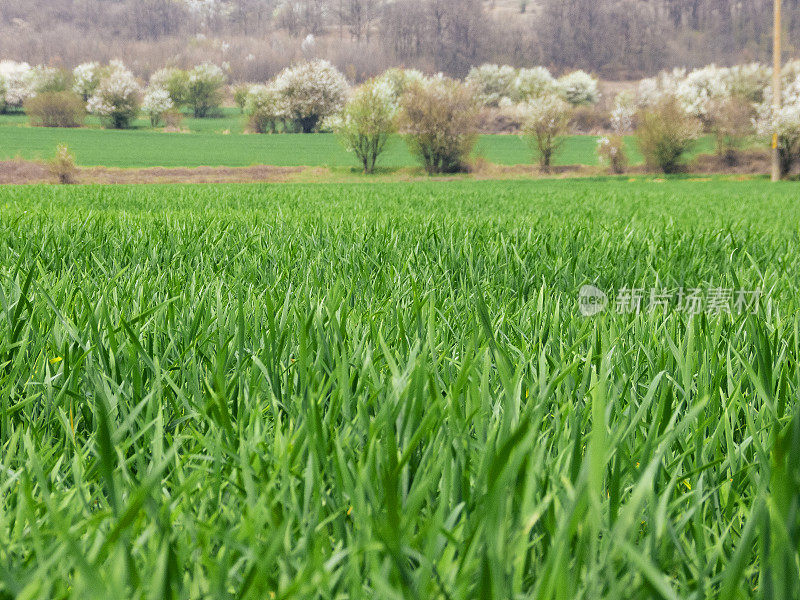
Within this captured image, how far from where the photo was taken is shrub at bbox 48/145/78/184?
2670cm

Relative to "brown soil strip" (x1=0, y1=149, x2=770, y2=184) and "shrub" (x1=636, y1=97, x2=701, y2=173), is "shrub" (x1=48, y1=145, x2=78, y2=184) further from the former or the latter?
"shrub" (x1=636, y1=97, x2=701, y2=173)

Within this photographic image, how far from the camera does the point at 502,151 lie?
179ft

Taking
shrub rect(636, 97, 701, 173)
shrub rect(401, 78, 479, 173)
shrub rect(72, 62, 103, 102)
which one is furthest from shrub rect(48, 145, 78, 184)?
shrub rect(72, 62, 103, 102)

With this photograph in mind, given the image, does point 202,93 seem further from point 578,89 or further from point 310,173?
point 578,89

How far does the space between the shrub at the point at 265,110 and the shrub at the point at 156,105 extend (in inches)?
343

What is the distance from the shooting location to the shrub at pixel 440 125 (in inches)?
1695

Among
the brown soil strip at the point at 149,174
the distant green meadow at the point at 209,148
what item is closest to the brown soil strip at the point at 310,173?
the brown soil strip at the point at 149,174

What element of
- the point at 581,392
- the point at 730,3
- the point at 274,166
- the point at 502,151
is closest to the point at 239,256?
the point at 581,392

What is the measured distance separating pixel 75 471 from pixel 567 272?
2.38m

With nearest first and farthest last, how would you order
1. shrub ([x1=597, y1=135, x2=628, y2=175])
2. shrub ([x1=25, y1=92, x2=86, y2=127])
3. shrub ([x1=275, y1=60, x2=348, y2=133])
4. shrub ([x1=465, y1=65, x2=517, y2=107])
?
1. shrub ([x1=597, y1=135, x2=628, y2=175])
2. shrub ([x1=25, y1=92, x2=86, y2=127])
3. shrub ([x1=275, y1=60, x2=348, y2=133])
4. shrub ([x1=465, y1=65, x2=517, y2=107])

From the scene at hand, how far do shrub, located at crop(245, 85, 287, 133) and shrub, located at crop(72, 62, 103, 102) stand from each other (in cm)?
2004

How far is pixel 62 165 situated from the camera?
26.9 meters

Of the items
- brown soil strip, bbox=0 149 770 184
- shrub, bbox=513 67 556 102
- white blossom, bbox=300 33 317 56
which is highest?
white blossom, bbox=300 33 317 56
